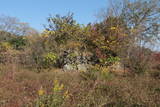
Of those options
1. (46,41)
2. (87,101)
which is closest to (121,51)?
(46,41)

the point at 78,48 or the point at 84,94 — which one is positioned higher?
the point at 78,48

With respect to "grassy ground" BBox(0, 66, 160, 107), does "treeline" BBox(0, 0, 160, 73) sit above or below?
above

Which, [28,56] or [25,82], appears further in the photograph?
[28,56]

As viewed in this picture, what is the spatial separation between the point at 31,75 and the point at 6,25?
29.4m

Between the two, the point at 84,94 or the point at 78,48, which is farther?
the point at 78,48

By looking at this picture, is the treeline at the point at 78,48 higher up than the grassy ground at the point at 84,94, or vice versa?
the treeline at the point at 78,48

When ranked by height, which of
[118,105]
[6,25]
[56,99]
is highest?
[6,25]

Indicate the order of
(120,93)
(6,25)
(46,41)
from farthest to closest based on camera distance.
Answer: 1. (6,25)
2. (46,41)
3. (120,93)

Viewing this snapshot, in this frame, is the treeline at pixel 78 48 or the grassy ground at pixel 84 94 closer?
the grassy ground at pixel 84 94

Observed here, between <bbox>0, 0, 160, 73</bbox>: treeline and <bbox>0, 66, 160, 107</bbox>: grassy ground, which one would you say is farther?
<bbox>0, 0, 160, 73</bbox>: treeline

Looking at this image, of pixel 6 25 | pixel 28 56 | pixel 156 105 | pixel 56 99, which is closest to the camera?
pixel 56 99

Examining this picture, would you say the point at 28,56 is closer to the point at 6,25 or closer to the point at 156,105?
the point at 156,105

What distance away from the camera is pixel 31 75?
6137mm

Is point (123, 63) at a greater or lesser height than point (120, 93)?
greater
